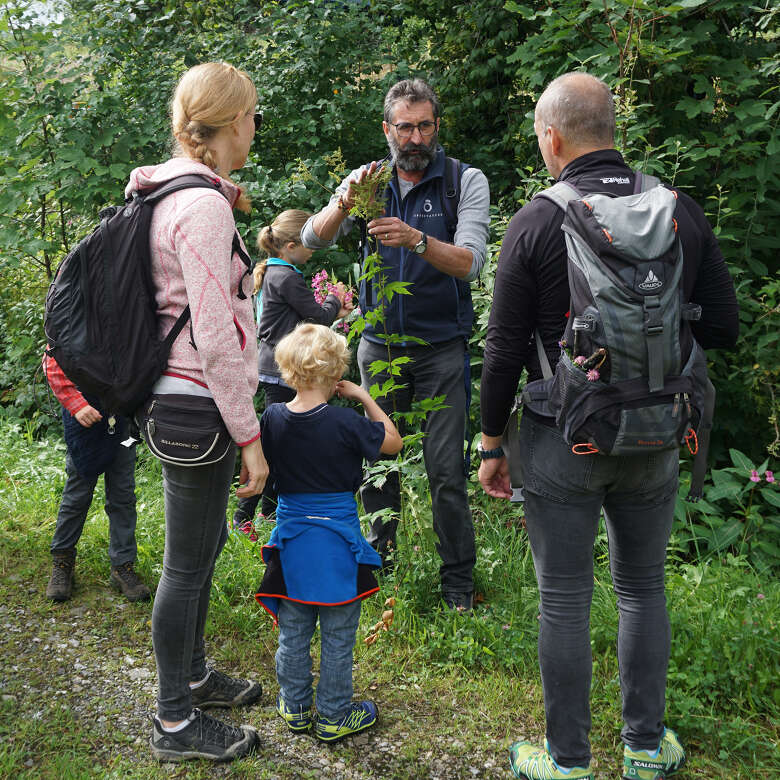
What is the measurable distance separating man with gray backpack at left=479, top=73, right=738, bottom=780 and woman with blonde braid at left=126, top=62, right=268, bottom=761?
83 centimetres

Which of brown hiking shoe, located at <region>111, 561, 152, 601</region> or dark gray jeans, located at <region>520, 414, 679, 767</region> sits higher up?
dark gray jeans, located at <region>520, 414, 679, 767</region>

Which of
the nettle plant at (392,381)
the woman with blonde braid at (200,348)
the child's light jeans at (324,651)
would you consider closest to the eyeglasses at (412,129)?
the nettle plant at (392,381)

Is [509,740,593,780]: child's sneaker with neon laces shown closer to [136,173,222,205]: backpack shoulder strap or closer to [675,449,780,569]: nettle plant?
[675,449,780,569]: nettle plant

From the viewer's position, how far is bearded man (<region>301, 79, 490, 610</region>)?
11.7 feet

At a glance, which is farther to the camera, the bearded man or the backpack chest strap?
the bearded man

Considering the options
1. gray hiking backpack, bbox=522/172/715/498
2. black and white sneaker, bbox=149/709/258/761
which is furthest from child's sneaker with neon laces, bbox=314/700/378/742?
gray hiking backpack, bbox=522/172/715/498

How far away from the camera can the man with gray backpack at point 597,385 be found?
2.15 metres

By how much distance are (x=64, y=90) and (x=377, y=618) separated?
15.1ft

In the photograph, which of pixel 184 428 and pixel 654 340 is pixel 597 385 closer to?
pixel 654 340

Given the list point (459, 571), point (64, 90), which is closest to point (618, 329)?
point (459, 571)

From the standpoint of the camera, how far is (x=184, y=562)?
2.64m

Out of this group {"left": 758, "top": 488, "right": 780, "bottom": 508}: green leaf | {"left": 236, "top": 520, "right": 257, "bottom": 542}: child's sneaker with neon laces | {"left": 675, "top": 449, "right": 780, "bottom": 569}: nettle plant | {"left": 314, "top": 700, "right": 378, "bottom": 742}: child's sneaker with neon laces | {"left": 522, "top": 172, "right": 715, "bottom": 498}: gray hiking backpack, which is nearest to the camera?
{"left": 522, "top": 172, "right": 715, "bottom": 498}: gray hiking backpack

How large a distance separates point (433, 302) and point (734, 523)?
190 cm

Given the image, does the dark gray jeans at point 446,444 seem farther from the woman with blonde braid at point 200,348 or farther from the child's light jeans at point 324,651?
the woman with blonde braid at point 200,348
